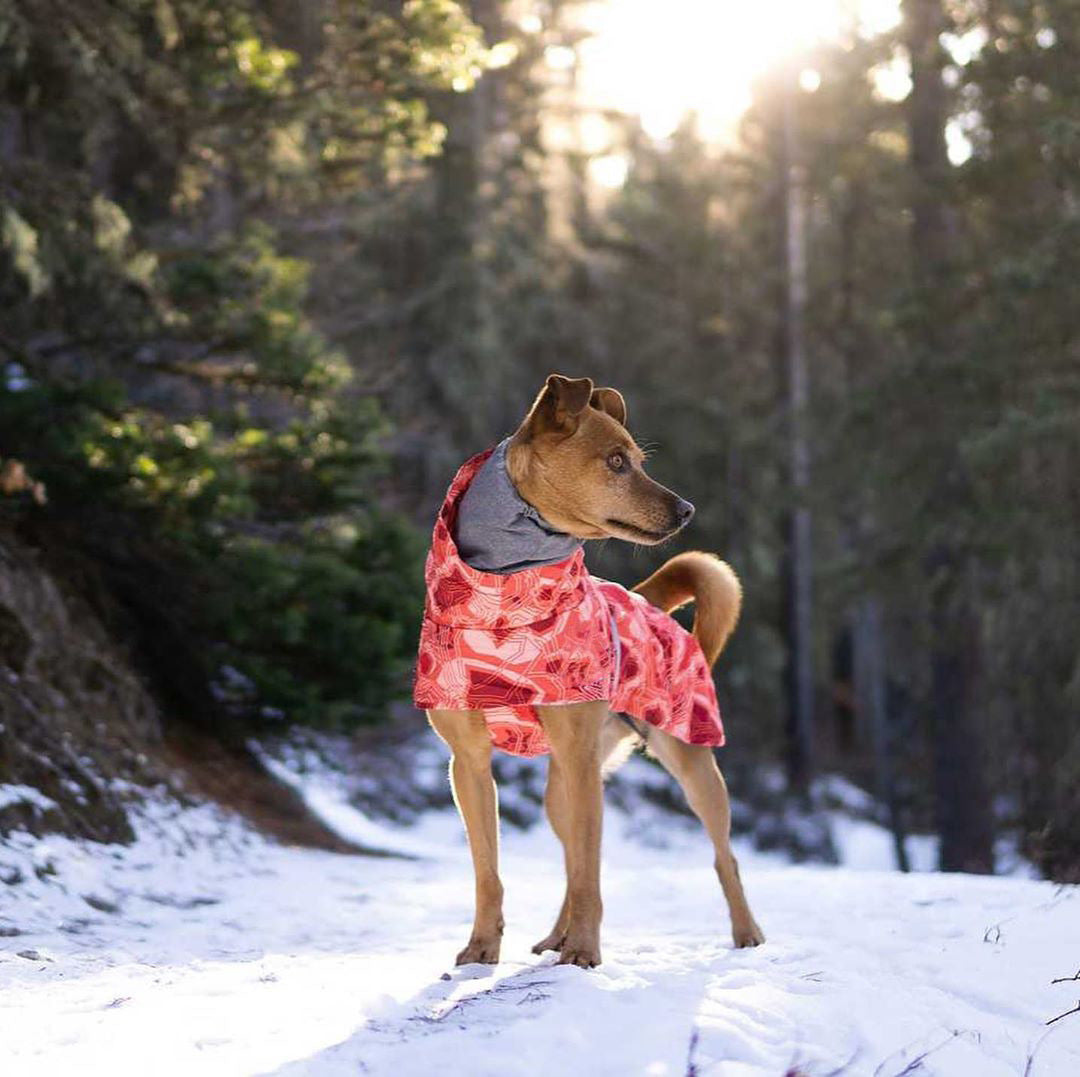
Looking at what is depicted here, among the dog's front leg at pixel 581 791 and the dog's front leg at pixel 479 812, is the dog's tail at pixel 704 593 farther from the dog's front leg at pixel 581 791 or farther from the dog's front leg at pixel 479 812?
the dog's front leg at pixel 479 812

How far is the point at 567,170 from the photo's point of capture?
34531mm

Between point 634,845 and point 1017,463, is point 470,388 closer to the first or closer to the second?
point 634,845

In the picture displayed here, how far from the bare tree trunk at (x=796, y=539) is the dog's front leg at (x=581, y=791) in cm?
2095

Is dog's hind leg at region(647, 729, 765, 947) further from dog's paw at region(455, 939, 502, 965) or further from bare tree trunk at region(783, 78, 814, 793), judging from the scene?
bare tree trunk at region(783, 78, 814, 793)

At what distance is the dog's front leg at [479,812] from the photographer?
5.79 m

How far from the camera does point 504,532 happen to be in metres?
5.62

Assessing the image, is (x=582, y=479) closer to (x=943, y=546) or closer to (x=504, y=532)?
(x=504, y=532)

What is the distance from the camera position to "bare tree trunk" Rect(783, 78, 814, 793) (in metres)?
27.0

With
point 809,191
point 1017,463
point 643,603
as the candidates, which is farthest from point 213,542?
point 809,191

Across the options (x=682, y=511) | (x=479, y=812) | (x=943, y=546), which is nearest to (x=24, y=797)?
(x=479, y=812)

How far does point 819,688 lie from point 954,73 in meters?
23.5

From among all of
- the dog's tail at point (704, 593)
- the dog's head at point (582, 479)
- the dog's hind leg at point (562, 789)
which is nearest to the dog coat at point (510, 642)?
the dog's head at point (582, 479)

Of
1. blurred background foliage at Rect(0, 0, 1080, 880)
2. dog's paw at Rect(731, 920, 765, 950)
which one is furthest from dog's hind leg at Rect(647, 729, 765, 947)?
blurred background foliage at Rect(0, 0, 1080, 880)

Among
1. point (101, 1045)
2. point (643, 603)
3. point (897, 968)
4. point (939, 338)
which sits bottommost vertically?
point (897, 968)
